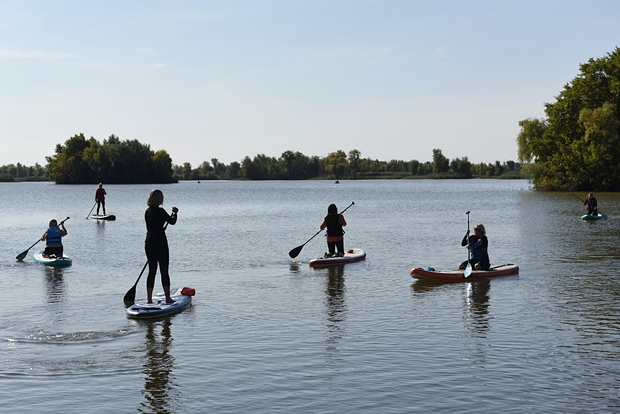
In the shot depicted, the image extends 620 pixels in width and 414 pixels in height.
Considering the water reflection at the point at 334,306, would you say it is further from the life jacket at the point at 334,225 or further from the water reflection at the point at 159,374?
the water reflection at the point at 159,374

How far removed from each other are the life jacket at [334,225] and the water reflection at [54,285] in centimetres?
679

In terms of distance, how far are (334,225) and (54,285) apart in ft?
23.5

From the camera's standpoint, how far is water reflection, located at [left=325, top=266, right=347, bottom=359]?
10.5 m

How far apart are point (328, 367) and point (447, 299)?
5344 mm

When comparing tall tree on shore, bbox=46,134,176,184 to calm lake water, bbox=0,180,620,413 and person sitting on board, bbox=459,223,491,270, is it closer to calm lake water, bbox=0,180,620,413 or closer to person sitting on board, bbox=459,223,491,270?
calm lake water, bbox=0,180,620,413

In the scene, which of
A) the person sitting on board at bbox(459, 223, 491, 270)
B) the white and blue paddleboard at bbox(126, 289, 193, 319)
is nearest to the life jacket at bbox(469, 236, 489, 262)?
the person sitting on board at bbox(459, 223, 491, 270)

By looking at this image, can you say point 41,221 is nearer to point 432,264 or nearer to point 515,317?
point 432,264

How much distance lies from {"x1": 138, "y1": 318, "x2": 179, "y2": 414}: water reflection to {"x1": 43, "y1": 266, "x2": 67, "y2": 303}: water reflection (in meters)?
3.53

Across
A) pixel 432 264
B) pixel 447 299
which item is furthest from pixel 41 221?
pixel 447 299

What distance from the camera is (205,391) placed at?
27.0 ft

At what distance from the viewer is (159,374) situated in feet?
29.2

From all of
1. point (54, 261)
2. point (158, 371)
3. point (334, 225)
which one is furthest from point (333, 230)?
point (158, 371)

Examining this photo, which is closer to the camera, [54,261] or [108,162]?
[54,261]

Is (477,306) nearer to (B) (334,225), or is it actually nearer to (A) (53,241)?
(B) (334,225)
